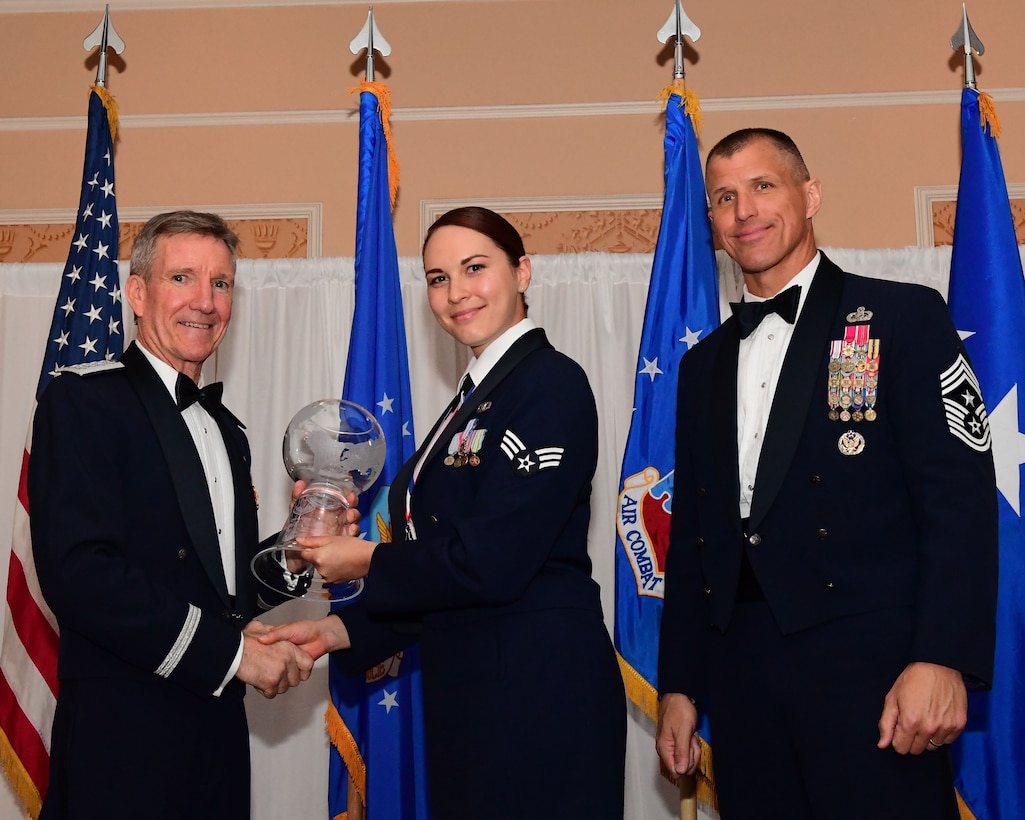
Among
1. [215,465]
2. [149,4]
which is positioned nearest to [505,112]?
[149,4]

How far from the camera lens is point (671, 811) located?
12.2 ft

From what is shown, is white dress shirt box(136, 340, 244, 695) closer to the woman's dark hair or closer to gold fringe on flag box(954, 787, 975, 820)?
the woman's dark hair

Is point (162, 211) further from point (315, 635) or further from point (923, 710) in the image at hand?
point (923, 710)

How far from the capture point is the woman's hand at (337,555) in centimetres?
206

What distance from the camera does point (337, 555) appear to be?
207cm

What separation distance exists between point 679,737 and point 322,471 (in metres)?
0.96

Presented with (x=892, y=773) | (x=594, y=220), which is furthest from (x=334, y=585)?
(x=594, y=220)

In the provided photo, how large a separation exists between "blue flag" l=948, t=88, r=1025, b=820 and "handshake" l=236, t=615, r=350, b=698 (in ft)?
5.63

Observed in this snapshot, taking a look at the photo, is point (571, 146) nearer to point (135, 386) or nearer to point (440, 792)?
point (135, 386)

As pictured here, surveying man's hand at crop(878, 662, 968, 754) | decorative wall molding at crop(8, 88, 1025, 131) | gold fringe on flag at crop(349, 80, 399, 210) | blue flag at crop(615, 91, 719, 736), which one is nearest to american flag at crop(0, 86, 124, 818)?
gold fringe on flag at crop(349, 80, 399, 210)

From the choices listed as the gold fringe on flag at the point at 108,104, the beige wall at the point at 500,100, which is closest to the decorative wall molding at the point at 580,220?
the beige wall at the point at 500,100

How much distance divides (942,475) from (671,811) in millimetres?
2245

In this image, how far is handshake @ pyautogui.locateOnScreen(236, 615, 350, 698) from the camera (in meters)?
2.14

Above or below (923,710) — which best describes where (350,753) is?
below
